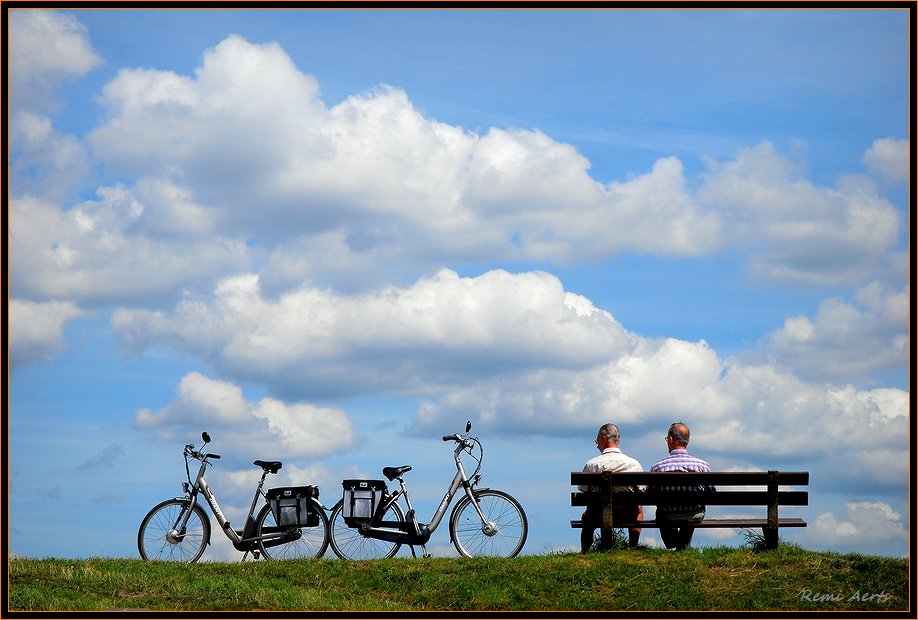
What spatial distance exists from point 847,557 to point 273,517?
7458 mm

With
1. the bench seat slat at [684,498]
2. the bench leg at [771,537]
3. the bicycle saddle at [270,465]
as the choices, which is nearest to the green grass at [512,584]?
the bench leg at [771,537]

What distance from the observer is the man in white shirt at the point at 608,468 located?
44.8ft

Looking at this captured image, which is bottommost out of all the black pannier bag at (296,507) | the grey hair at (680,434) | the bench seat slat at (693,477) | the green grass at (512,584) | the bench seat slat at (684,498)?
the green grass at (512,584)

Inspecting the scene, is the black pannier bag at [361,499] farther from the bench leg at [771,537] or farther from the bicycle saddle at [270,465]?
the bench leg at [771,537]

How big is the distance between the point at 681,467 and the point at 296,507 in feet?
17.0

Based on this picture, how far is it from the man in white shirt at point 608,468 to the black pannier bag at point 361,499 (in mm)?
2820

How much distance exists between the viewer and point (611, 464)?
13.7 m

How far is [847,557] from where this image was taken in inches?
520

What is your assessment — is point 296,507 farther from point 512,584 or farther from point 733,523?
point 733,523

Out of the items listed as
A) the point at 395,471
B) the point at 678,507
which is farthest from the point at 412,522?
the point at 678,507

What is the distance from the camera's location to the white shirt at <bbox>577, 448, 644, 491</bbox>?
13.6 metres
